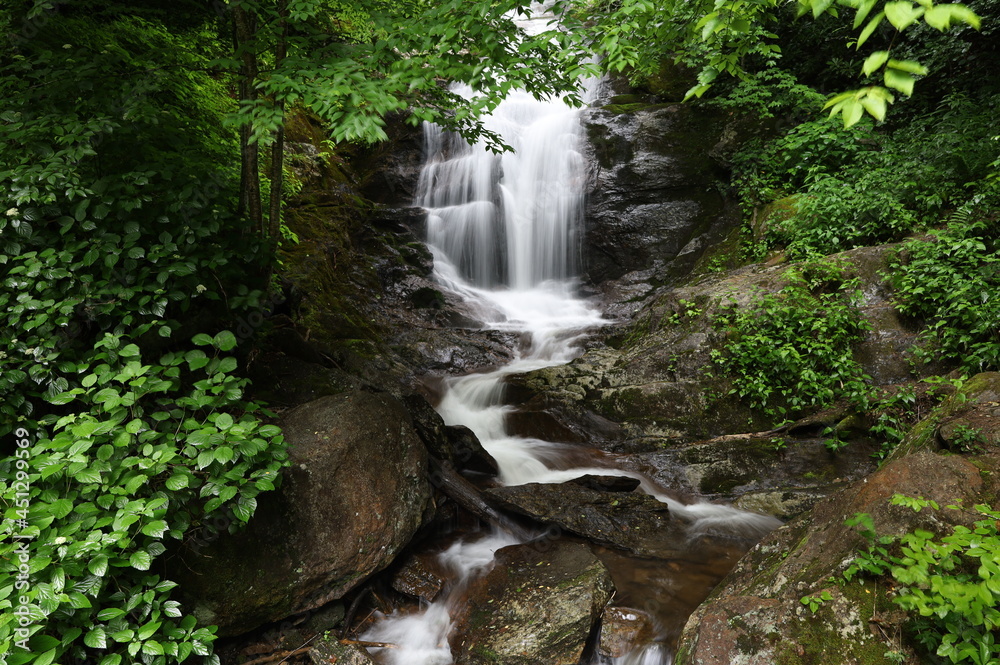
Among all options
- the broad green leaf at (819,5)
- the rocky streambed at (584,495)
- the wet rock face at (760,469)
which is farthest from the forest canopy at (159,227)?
the wet rock face at (760,469)

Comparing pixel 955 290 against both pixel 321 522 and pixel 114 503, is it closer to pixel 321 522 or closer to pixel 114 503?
pixel 321 522

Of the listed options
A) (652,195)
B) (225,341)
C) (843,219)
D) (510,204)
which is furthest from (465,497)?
(510,204)

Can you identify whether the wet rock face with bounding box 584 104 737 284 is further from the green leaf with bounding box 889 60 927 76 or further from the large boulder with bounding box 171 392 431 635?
the green leaf with bounding box 889 60 927 76

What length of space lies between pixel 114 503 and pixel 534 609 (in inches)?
104

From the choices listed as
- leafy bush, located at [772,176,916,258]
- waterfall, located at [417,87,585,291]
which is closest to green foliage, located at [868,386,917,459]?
leafy bush, located at [772,176,916,258]

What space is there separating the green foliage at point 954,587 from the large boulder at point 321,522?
299 cm

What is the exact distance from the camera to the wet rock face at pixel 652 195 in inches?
415

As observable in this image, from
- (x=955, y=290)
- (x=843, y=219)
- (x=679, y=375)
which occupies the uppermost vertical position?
(x=843, y=219)

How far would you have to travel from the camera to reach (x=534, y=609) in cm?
353

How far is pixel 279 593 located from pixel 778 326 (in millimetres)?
5900

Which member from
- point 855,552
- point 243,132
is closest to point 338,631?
point 855,552

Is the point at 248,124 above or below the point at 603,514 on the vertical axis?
above

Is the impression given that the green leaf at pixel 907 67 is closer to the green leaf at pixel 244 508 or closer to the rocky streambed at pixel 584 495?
the rocky streambed at pixel 584 495

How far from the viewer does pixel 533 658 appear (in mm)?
3215
